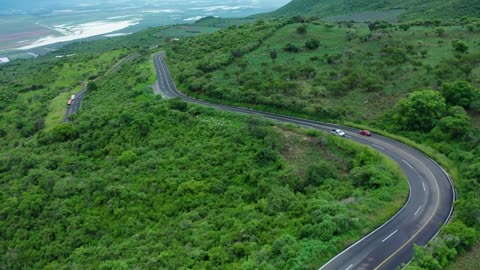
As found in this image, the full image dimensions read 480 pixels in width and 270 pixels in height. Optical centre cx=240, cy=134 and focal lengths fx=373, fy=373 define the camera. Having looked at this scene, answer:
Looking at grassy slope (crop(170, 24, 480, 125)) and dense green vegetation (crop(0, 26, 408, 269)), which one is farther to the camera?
grassy slope (crop(170, 24, 480, 125))

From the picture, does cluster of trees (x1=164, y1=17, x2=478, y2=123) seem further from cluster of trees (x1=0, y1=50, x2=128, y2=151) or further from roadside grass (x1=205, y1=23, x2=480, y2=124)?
cluster of trees (x1=0, y1=50, x2=128, y2=151)

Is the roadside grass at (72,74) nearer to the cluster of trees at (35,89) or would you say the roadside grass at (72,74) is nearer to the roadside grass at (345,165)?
the cluster of trees at (35,89)

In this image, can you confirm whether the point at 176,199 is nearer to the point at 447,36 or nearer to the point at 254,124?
the point at 254,124

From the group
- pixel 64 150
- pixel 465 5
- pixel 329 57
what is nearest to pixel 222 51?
pixel 329 57

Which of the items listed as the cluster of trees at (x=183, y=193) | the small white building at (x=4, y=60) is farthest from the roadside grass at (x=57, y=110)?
the small white building at (x=4, y=60)

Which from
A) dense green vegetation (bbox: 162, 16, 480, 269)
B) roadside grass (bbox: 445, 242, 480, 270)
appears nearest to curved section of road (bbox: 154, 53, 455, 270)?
dense green vegetation (bbox: 162, 16, 480, 269)

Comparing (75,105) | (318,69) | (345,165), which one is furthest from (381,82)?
(75,105)
